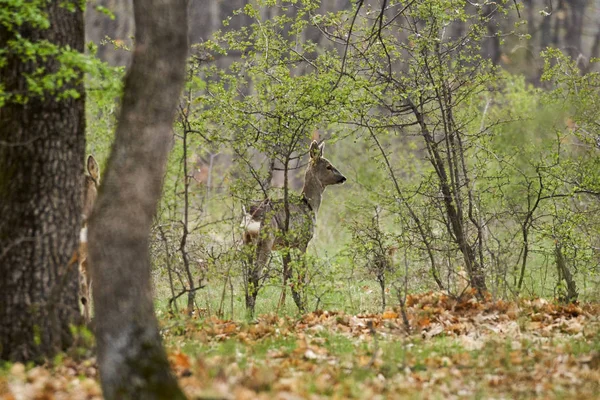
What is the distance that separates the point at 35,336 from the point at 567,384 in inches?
174

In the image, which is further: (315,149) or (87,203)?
(315,149)

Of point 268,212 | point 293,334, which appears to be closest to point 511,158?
point 268,212

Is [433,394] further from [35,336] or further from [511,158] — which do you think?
[511,158]

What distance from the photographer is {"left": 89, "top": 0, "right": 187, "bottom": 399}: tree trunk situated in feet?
17.1

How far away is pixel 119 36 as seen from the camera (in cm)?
5184

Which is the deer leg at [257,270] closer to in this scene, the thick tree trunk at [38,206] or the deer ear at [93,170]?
the deer ear at [93,170]

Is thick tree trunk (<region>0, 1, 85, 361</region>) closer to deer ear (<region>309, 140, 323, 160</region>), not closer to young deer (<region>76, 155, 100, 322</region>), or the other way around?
young deer (<region>76, 155, 100, 322</region>)

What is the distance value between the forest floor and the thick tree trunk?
1.21 ft

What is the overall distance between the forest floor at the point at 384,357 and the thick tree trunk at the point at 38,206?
369mm

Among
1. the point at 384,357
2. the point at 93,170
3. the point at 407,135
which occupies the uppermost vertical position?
the point at 407,135

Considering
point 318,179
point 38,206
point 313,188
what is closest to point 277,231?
point 313,188

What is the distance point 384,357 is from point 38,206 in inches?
133

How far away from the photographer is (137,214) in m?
5.47

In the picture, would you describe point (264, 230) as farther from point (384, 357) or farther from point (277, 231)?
point (384, 357)
